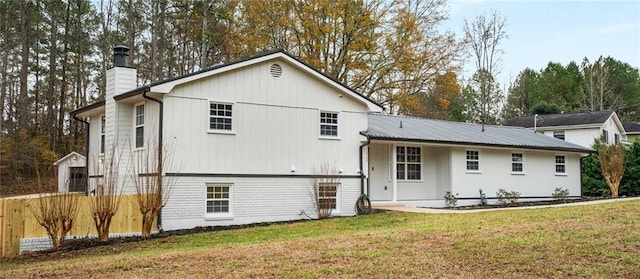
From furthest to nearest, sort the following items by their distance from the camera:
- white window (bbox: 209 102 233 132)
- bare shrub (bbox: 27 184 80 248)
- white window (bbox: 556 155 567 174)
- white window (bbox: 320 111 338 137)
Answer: white window (bbox: 556 155 567 174), white window (bbox: 320 111 338 137), white window (bbox: 209 102 233 132), bare shrub (bbox: 27 184 80 248)

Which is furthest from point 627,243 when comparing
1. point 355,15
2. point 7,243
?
point 355,15

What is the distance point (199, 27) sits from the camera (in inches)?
1318

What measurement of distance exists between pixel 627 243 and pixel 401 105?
2381cm

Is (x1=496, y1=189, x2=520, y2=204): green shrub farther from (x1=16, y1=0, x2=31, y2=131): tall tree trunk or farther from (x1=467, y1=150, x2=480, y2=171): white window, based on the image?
(x1=16, y1=0, x2=31, y2=131): tall tree trunk

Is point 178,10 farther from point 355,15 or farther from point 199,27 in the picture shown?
point 355,15

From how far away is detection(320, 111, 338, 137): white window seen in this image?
61.9 ft

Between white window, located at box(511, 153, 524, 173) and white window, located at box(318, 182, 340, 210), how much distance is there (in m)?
9.29

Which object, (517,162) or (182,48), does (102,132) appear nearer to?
(517,162)

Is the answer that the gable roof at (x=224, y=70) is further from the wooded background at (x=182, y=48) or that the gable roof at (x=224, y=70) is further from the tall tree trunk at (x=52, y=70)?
the tall tree trunk at (x=52, y=70)

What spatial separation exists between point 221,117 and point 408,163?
8.25m

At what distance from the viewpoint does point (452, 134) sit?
2348cm

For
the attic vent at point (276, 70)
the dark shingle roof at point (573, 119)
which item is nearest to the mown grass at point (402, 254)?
the attic vent at point (276, 70)

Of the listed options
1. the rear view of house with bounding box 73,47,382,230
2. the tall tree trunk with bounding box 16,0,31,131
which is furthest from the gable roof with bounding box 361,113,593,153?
the tall tree trunk with bounding box 16,0,31,131

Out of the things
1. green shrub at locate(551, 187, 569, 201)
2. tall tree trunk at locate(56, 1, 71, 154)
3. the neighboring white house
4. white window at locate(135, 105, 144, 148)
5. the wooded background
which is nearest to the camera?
white window at locate(135, 105, 144, 148)
